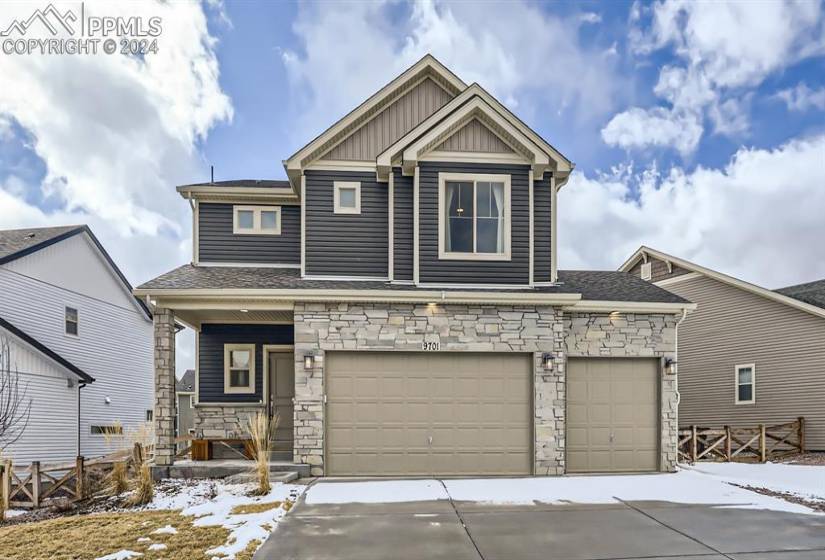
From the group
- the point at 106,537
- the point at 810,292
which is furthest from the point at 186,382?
the point at 810,292

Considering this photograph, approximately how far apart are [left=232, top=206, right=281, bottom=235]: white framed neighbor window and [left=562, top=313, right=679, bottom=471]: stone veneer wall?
6936 mm

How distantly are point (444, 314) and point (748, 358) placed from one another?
10800 millimetres

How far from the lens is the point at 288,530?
620 centimetres

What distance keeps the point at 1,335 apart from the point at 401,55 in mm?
16295

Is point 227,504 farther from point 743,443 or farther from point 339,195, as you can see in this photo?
point 743,443

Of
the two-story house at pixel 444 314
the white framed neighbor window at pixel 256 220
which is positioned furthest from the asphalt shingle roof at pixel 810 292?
the white framed neighbor window at pixel 256 220

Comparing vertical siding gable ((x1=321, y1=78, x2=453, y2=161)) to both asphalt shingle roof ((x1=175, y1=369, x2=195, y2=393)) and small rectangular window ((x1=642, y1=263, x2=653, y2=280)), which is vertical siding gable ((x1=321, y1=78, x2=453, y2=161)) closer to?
small rectangular window ((x1=642, y1=263, x2=653, y2=280))

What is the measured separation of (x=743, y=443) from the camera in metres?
13.2

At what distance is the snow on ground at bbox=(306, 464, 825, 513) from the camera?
7727 millimetres

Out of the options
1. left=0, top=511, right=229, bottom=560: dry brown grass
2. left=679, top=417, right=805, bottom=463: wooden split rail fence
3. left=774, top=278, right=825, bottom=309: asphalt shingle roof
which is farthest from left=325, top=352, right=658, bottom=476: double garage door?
left=774, top=278, right=825, bottom=309: asphalt shingle roof

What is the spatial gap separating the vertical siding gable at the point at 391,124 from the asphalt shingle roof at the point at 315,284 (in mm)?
2702

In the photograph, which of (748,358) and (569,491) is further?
(748,358)

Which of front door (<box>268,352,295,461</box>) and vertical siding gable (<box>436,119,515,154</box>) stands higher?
vertical siding gable (<box>436,119,515,154</box>)

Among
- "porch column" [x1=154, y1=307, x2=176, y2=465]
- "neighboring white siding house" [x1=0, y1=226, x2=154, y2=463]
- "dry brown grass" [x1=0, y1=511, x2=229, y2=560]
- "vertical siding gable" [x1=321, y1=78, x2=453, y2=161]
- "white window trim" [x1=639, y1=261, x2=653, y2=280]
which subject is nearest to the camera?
"dry brown grass" [x1=0, y1=511, x2=229, y2=560]
